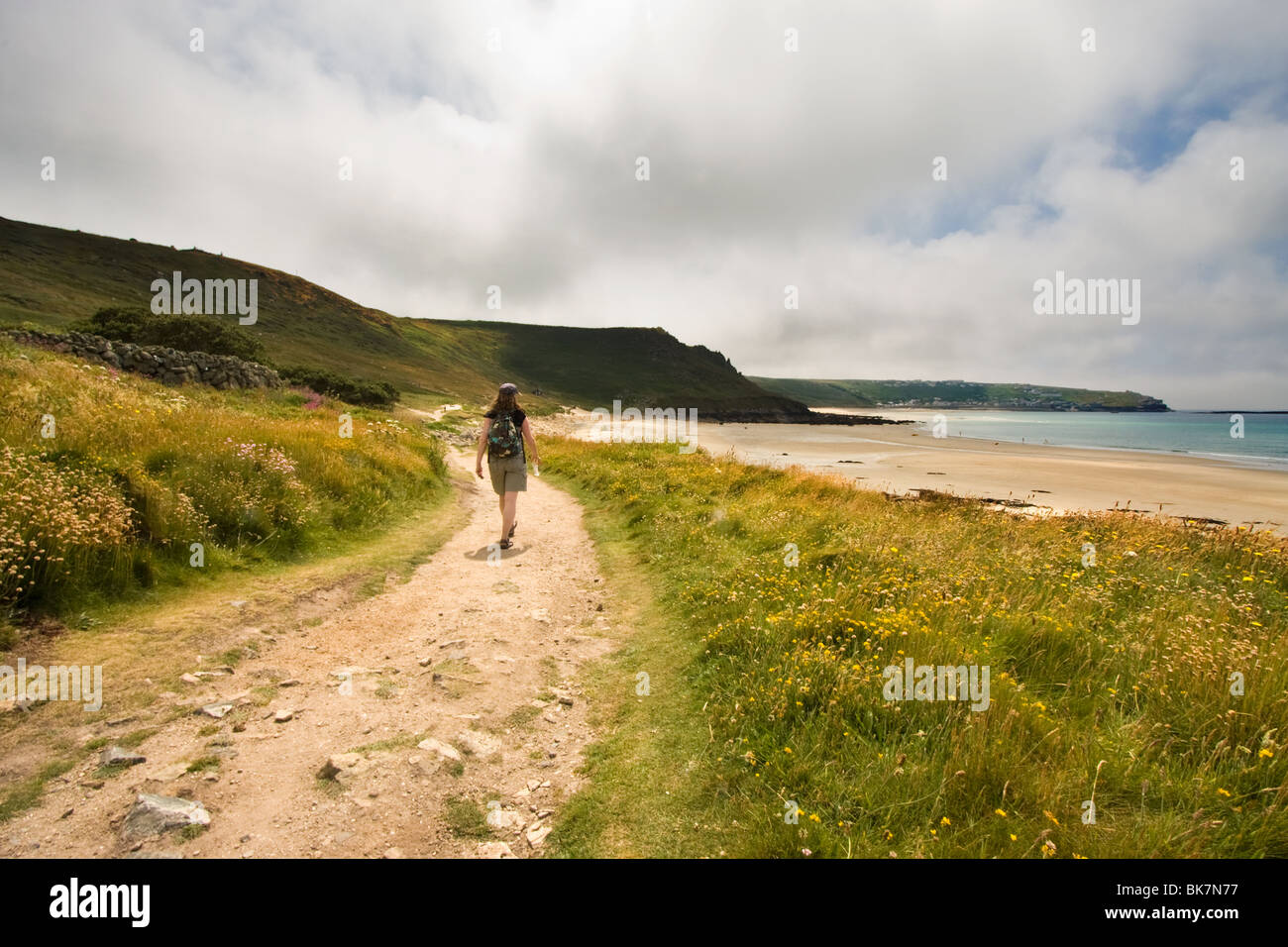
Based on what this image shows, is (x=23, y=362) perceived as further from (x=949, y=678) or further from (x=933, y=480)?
(x=933, y=480)

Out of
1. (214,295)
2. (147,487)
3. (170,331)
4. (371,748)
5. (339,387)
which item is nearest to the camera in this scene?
(371,748)

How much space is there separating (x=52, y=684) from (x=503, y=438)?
23.7 feet

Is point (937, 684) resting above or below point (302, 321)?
below

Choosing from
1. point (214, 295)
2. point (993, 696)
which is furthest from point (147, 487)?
point (214, 295)

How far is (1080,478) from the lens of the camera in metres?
30.5

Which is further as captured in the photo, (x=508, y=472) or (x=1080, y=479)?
(x=1080, y=479)

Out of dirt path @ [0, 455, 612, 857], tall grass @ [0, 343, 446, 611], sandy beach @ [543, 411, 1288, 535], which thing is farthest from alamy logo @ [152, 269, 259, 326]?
dirt path @ [0, 455, 612, 857]

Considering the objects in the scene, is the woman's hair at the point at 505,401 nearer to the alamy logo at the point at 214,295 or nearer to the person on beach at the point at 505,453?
the person on beach at the point at 505,453

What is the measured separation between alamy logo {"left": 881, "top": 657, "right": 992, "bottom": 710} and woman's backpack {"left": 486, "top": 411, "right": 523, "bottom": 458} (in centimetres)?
820

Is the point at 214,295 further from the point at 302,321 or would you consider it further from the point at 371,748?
the point at 371,748

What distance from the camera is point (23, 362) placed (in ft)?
41.5

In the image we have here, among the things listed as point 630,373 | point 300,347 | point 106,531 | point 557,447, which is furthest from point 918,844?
point 630,373
